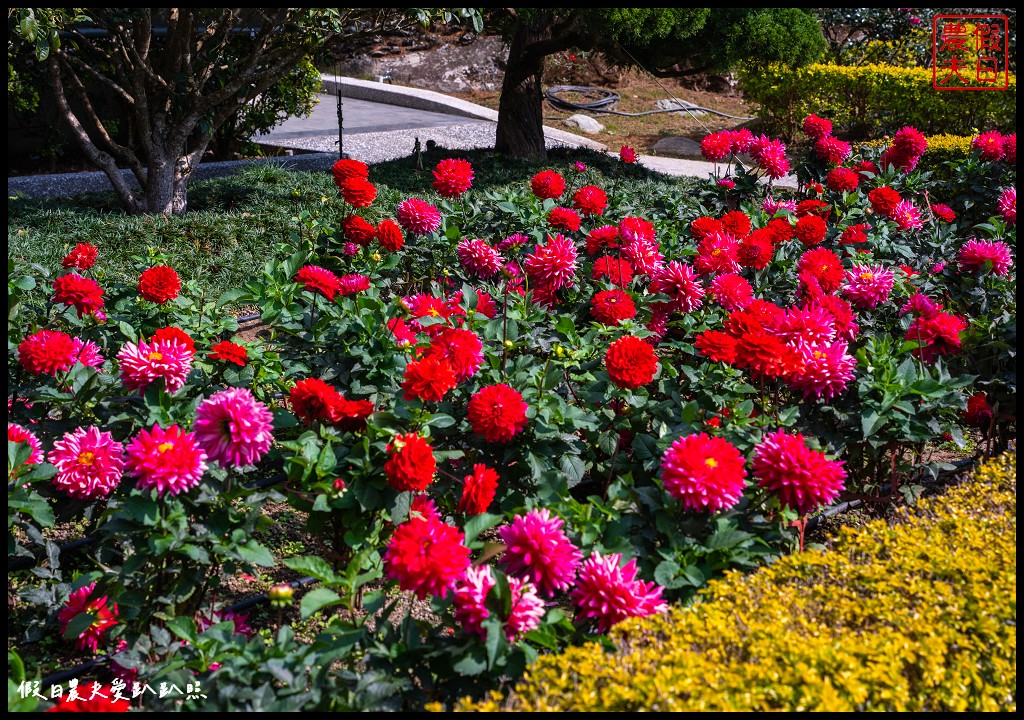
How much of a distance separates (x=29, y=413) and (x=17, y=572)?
429 mm

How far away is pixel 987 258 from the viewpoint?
3082 millimetres

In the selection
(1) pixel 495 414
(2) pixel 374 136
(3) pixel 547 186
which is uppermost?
(3) pixel 547 186

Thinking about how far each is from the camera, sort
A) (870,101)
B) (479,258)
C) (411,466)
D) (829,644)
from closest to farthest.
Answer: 1. (829,644)
2. (411,466)
3. (479,258)
4. (870,101)

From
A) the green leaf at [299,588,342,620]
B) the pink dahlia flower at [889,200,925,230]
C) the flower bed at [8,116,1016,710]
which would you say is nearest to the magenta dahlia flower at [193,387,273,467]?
the flower bed at [8,116,1016,710]

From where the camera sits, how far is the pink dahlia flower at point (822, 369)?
212 centimetres

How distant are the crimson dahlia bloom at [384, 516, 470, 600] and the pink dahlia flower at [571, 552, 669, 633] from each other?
10.0 inches

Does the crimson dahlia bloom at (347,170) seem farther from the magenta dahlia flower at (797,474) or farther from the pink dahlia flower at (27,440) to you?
the magenta dahlia flower at (797,474)

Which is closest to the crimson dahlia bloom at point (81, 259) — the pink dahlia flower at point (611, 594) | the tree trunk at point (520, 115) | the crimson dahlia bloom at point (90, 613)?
the crimson dahlia bloom at point (90, 613)

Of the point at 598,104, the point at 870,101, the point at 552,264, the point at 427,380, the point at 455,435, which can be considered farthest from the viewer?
the point at 598,104

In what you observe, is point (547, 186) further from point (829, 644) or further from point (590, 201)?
point (829, 644)

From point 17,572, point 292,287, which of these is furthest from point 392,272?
point 17,572

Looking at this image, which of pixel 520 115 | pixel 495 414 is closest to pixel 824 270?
pixel 495 414

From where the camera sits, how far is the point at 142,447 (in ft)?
5.71

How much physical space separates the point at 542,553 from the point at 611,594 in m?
0.16
